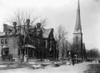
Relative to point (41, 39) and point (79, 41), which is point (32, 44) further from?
point (79, 41)

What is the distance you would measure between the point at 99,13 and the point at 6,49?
26.9m

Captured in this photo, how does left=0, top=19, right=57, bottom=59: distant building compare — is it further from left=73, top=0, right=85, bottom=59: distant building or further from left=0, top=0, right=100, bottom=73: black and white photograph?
left=73, top=0, right=85, bottom=59: distant building

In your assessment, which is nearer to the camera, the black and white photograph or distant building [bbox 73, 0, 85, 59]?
the black and white photograph

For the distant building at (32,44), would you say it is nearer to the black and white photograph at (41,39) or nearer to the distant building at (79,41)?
the black and white photograph at (41,39)

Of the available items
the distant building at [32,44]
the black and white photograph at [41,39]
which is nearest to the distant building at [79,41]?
the black and white photograph at [41,39]

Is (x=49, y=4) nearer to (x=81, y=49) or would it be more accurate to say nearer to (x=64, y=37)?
(x=64, y=37)

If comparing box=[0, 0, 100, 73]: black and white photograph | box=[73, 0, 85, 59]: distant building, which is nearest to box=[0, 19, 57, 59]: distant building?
box=[0, 0, 100, 73]: black and white photograph

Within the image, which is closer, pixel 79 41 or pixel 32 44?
pixel 32 44

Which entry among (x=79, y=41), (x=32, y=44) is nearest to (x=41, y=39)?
(x=32, y=44)

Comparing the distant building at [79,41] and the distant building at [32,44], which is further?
the distant building at [79,41]

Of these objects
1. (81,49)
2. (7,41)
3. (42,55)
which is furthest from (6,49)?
(81,49)

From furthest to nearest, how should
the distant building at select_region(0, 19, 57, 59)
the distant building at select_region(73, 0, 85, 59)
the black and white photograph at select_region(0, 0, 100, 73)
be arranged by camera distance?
the distant building at select_region(73, 0, 85, 59), the distant building at select_region(0, 19, 57, 59), the black and white photograph at select_region(0, 0, 100, 73)

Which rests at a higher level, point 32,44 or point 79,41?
point 79,41

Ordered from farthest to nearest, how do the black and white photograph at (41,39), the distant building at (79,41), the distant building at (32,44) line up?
the distant building at (79,41) → the distant building at (32,44) → the black and white photograph at (41,39)
